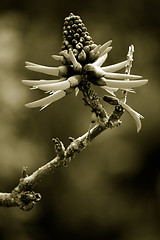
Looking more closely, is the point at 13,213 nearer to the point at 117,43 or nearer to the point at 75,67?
the point at 117,43

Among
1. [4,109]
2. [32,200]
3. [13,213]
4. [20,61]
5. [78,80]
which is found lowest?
[13,213]

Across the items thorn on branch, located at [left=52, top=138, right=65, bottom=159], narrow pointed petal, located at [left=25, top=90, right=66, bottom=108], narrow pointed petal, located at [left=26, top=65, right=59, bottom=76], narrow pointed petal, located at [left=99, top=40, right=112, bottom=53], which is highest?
narrow pointed petal, located at [left=99, top=40, right=112, bottom=53]

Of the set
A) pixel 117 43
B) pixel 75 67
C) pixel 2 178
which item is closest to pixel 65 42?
pixel 75 67

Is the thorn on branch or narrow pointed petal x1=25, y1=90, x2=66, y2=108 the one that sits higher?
narrow pointed petal x1=25, y1=90, x2=66, y2=108

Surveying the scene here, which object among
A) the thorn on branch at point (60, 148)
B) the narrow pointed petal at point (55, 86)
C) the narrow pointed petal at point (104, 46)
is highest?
the narrow pointed petal at point (104, 46)
